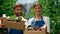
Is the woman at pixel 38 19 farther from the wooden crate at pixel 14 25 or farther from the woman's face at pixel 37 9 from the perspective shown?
the wooden crate at pixel 14 25

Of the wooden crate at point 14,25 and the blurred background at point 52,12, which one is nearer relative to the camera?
the wooden crate at point 14,25

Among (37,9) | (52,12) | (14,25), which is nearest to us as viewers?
(14,25)

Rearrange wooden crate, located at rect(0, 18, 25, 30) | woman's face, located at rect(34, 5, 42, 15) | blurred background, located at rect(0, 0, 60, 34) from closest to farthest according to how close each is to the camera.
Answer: wooden crate, located at rect(0, 18, 25, 30), woman's face, located at rect(34, 5, 42, 15), blurred background, located at rect(0, 0, 60, 34)

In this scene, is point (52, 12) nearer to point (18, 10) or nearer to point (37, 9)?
point (37, 9)

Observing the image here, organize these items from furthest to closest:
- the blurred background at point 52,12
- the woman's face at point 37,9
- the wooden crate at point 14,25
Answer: the blurred background at point 52,12 < the woman's face at point 37,9 < the wooden crate at point 14,25

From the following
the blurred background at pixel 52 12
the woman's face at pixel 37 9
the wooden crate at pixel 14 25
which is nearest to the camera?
the wooden crate at pixel 14 25

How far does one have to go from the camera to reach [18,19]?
2.46m

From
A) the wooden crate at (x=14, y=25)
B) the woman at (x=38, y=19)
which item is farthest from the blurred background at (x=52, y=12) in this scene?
the wooden crate at (x=14, y=25)

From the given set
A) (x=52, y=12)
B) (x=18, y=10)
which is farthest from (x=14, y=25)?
(x=52, y=12)

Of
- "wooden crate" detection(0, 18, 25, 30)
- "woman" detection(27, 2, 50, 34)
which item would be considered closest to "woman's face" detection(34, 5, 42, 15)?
"woman" detection(27, 2, 50, 34)

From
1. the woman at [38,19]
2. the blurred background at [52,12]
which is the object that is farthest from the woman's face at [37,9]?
the blurred background at [52,12]

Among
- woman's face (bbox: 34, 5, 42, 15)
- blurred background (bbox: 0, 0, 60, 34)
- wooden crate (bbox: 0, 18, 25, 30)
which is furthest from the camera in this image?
blurred background (bbox: 0, 0, 60, 34)

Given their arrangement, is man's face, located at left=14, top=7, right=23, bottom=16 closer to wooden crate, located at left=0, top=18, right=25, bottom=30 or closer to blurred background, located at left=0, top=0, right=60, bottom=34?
blurred background, located at left=0, top=0, right=60, bottom=34

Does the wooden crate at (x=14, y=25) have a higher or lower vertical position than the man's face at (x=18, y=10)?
lower
